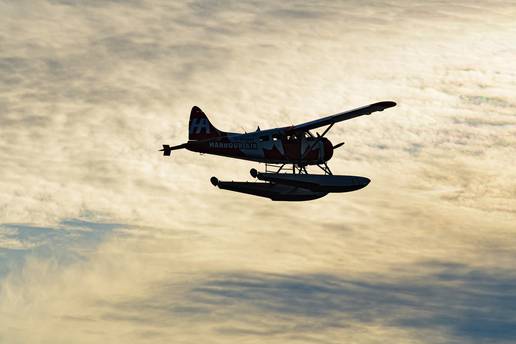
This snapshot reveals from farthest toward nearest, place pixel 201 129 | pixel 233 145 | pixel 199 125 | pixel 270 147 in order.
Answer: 1. pixel 199 125
2. pixel 201 129
3. pixel 270 147
4. pixel 233 145

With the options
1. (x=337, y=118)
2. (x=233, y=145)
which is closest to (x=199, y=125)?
(x=233, y=145)

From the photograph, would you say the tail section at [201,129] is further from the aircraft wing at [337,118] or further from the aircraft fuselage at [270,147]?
the aircraft wing at [337,118]

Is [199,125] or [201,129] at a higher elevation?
[199,125]

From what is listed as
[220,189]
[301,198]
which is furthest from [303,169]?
[220,189]

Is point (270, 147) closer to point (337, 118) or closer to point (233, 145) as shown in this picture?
point (233, 145)

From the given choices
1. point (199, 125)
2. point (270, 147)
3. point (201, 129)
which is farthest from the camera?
point (199, 125)

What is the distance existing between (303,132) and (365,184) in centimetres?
605

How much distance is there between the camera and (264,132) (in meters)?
60.8

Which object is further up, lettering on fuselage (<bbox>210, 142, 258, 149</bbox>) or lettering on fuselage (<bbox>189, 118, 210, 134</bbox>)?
lettering on fuselage (<bbox>189, 118, 210, 134</bbox>)

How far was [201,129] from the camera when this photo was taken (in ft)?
200

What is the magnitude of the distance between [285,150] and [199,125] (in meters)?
6.62

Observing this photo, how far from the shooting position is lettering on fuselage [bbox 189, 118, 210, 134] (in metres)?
60.8

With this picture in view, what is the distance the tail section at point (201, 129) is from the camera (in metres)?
60.6

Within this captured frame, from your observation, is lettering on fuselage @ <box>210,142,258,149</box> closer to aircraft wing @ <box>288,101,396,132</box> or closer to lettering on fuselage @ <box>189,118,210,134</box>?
lettering on fuselage @ <box>189,118,210,134</box>
